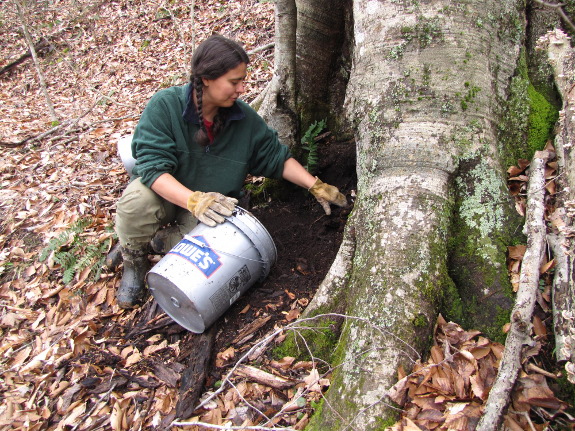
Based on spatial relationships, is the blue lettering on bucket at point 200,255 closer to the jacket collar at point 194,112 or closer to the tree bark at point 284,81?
the jacket collar at point 194,112

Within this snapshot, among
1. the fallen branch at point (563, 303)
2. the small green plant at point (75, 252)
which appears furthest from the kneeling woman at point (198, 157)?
the fallen branch at point (563, 303)

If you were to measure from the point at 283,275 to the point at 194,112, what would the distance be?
1326mm

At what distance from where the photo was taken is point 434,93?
92.5 inches

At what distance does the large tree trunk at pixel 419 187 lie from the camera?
2.09m

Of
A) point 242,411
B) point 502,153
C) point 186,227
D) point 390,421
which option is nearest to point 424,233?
point 502,153

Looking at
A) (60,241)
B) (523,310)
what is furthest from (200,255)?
(60,241)

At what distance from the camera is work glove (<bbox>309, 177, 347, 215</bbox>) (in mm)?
3373

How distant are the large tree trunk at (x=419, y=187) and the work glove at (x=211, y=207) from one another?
0.80 meters

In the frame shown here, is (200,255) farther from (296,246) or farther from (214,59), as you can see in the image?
(214,59)

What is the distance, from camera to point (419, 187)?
2.30m

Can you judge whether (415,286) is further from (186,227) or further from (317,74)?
(317,74)

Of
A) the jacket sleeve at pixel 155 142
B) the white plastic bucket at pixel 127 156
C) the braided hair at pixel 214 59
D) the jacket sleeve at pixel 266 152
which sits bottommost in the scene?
the white plastic bucket at pixel 127 156

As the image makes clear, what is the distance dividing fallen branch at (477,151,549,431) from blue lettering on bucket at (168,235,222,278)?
164cm

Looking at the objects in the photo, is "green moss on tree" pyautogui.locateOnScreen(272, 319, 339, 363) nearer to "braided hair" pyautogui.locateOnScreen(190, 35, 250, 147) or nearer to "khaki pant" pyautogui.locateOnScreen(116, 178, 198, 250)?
"khaki pant" pyautogui.locateOnScreen(116, 178, 198, 250)
